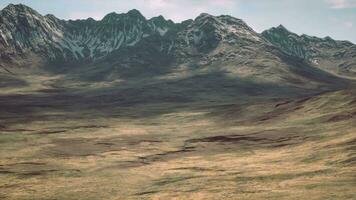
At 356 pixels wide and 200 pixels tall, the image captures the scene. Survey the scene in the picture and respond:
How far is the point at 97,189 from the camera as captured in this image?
6562 cm

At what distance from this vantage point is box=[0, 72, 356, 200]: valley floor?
61.6 m

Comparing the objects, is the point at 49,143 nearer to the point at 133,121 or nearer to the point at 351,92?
the point at 133,121

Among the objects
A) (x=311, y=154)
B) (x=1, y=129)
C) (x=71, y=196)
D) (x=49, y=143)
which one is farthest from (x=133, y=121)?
(x=71, y=196)

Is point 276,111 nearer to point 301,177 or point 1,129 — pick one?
point 1,129

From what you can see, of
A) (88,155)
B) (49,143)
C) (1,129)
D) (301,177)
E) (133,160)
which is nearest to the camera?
(301,177)

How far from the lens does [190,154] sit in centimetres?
9769

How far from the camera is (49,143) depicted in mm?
114438

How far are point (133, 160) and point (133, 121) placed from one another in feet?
245

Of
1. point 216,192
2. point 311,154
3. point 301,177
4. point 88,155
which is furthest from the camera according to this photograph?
point 88,155

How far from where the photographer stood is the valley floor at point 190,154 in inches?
2425

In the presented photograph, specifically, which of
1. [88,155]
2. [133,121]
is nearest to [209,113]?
[133,121]

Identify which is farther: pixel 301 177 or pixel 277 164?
pixel 277 164

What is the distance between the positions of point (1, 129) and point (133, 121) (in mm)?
43567

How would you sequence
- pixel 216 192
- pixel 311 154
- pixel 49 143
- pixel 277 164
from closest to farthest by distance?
pixel 216 192, pixel 277 164, pixel 311 154, pixel 49 143
